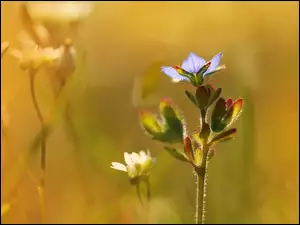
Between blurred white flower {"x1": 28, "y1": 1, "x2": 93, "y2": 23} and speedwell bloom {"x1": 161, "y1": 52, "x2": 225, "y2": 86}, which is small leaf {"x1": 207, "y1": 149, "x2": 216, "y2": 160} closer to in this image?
speedwell bloom {"x1": 161, "y1": 52, "x2": 225, "y2": 86}

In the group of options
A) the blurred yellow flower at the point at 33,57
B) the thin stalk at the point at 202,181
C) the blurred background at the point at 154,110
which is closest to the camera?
the thin stalk at the point at 202,181

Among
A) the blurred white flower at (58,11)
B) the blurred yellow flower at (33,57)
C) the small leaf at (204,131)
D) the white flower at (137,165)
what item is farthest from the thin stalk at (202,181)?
the blurred white flower at (58,11)

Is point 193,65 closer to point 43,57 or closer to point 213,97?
point 213,97

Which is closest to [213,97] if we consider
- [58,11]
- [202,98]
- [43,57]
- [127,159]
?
[202,98]

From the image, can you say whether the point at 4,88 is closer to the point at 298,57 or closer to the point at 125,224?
the point at 125,224

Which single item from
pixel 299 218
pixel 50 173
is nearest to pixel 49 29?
pixel 50 173

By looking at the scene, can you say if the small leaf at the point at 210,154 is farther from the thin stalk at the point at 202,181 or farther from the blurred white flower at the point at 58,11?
the blurred white flower at the point at 58,11

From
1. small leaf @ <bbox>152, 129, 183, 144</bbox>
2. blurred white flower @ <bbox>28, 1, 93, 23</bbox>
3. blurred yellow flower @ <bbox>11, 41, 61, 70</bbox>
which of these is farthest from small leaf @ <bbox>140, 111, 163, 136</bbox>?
blurred white flower @ <bbox>28, 1, 93, 23</bbox>
